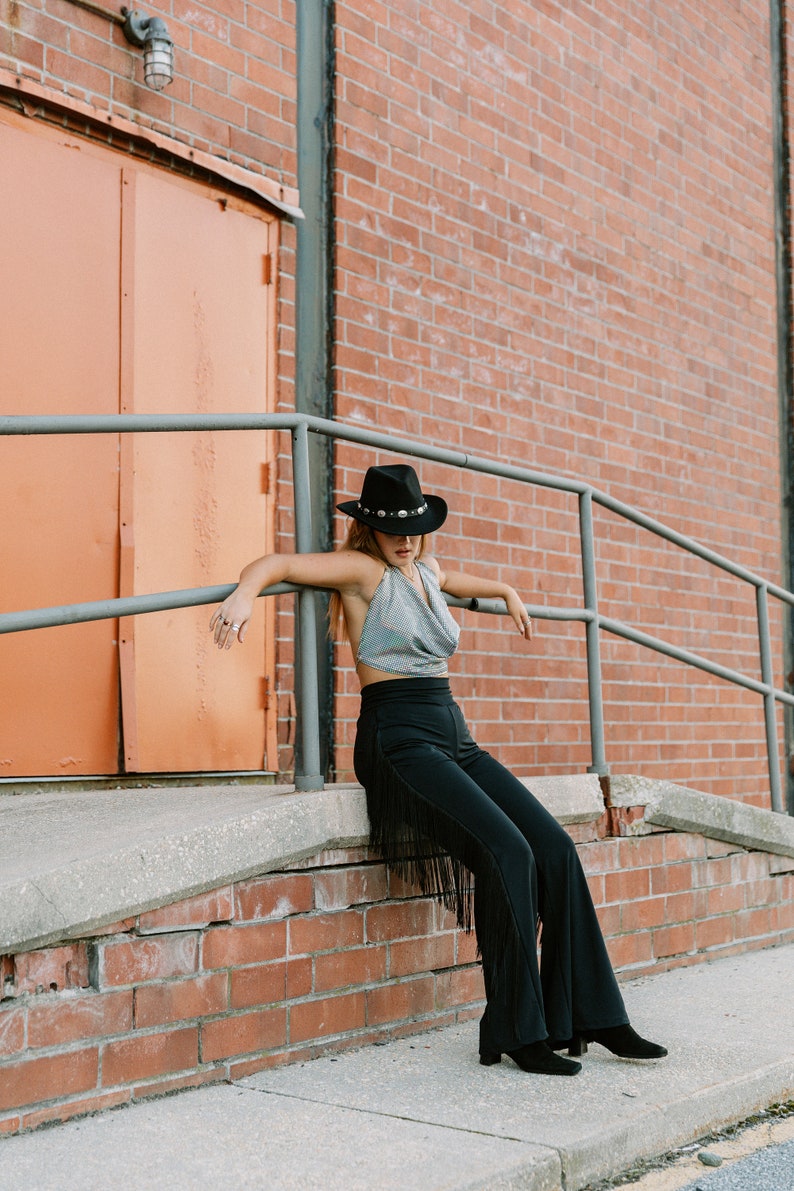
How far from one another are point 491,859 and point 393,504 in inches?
42.3

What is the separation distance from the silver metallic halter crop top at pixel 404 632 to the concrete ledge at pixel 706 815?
121 cm

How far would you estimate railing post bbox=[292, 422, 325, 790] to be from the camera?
12.5 ft

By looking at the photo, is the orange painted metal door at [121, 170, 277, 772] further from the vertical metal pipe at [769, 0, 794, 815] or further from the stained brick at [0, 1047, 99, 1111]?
the vertical metal pipe at [769, 0, 794, 815]

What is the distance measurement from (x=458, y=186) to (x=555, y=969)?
13.2 ft

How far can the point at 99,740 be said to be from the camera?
4801mm

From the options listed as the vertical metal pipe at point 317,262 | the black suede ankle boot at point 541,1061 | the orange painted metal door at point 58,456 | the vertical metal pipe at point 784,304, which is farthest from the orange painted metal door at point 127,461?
the vertical metal pipe at point 784,304

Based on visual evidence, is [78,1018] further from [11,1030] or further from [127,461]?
[127,461]

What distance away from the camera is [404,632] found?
3852 mm

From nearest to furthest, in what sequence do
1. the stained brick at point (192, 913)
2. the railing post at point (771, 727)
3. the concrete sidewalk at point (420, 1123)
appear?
the concrete sidewalk at point (420, 1123)
the stained brick at point (192, 913)
the railing post at point (771, 727)

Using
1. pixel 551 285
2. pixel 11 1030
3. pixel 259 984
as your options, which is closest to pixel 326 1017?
pixel 259 984

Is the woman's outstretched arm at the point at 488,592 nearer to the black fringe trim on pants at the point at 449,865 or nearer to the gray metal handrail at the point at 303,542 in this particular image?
the gray metal handrail at the point at 303,542

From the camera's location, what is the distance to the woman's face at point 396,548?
395 centimetres

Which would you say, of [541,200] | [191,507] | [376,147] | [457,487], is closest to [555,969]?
[191,507]

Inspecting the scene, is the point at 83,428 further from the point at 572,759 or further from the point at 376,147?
the point at 572,759
